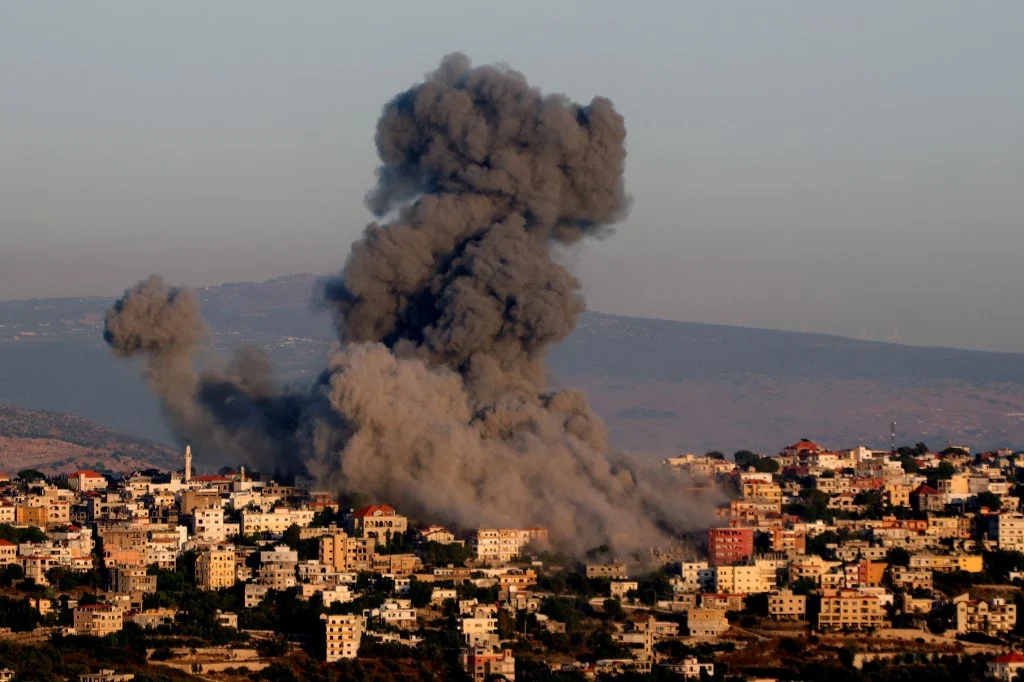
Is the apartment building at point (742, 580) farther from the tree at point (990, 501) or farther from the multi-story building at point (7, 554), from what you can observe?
the multi-story building at point (7, 554)

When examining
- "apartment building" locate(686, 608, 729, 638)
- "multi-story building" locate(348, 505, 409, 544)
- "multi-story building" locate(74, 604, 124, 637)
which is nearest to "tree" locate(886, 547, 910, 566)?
Result: "apartment building" locate(686, 608, 729, 638)

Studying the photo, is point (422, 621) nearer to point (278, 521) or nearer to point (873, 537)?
point (278, 521)

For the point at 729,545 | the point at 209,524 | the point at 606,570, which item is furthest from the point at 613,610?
the point at 209,524

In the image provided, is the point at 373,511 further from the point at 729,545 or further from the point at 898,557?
the point at 898,557

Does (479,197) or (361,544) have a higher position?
(479,197)

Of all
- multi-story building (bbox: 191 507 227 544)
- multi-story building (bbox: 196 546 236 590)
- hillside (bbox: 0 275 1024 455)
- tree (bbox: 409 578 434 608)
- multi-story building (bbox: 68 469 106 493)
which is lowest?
tree (bbox: 409 578 434 608)

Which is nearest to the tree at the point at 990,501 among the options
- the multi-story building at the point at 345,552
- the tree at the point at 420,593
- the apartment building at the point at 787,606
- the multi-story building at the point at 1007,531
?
the multi-story building at the point at 1007,531

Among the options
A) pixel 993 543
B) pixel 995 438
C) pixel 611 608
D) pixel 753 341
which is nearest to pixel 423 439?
pixel 611 608

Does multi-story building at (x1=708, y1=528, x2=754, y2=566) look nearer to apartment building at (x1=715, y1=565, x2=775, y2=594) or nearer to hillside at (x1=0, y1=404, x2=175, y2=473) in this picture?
apartment building at (x1=715, y1=565, x2=775, y2=594)
